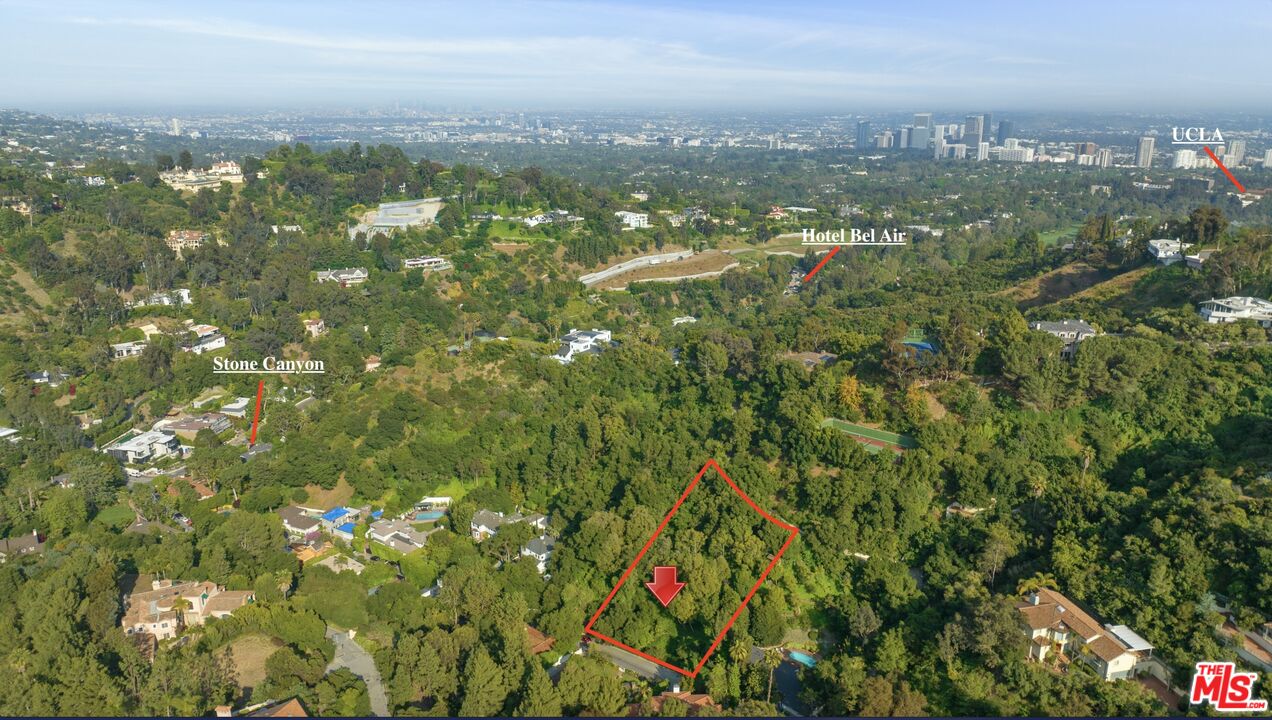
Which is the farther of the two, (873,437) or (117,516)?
(117,516)

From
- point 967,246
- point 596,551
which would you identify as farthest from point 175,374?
point 967,246

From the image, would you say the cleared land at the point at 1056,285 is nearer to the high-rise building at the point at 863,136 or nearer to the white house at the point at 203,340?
the white house at the point at 203,340

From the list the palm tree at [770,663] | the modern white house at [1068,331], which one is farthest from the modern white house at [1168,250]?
the palm tree at [770,663]

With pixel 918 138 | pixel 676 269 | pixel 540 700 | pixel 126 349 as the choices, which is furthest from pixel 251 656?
pixel 918 138

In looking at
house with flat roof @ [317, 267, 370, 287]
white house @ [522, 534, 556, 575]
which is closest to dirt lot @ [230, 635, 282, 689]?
white house @ [522, 534, 556, 575]

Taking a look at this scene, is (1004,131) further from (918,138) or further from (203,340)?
(203,340)

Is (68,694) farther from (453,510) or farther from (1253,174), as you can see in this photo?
(1253,174)

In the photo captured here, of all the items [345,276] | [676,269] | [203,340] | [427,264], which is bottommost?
[203,340]
